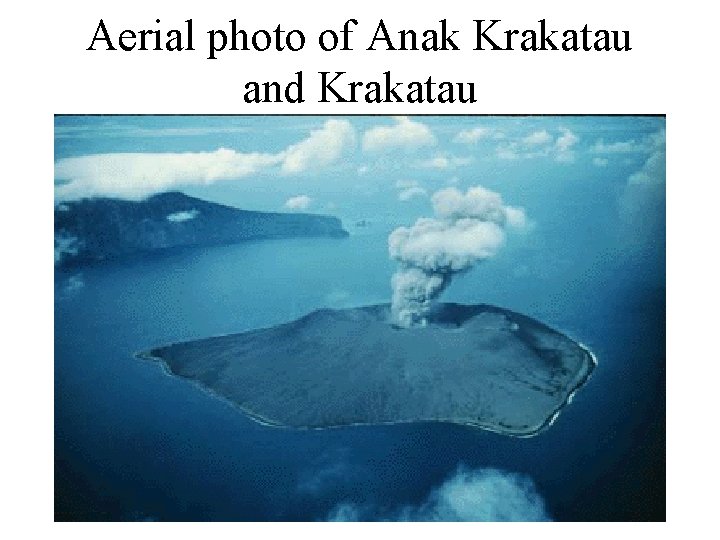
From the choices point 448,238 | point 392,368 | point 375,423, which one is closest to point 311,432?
point 375,423

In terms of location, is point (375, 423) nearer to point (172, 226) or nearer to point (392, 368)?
point (392, 368)

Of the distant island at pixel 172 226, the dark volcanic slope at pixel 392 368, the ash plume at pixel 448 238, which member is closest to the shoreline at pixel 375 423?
the dark volcanic slope at pixel 392 368

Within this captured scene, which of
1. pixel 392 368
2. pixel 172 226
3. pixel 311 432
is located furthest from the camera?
pixel 172 226

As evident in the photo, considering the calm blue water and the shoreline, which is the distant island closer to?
the calm blue water

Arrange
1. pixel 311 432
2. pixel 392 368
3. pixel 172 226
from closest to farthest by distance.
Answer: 1. pixel 311 432
2. pixel 392 368
3. pixel 172 226

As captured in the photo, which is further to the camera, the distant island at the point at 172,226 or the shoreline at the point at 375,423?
the distant island at the point at 172,226

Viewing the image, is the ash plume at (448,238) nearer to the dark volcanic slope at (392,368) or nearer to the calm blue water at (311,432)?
the calm blue water at (311,432)
